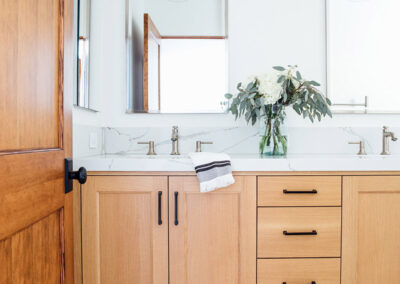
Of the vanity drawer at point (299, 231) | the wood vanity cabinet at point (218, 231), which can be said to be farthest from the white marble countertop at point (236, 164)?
the vanity drawer at point (299, 231)

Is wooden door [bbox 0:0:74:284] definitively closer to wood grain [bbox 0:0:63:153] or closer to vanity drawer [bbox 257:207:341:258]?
wood grain [bbox 0:0:63:153]

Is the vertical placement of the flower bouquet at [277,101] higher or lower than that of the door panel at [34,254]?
higher

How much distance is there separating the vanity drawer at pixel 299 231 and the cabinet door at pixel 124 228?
47 centimetres

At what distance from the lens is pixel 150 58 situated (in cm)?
179

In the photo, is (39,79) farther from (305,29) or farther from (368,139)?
(368,139)

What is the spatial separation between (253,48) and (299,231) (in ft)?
3.80

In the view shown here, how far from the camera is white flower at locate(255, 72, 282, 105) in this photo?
1466 millimetres

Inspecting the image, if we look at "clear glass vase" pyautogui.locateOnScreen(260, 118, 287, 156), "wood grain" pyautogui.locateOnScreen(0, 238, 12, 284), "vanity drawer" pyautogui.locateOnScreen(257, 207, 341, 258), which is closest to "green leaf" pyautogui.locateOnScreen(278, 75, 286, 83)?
"clear glass vase" pyautogui.locateOnScreen(260, 118, 287, 156)

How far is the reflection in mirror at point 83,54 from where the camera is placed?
1.51m

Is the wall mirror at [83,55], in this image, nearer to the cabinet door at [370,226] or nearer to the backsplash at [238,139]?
the backsplash at [238,139]

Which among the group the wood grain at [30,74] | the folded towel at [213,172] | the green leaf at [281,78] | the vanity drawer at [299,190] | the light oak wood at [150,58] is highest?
the light oak wood at [150,58]

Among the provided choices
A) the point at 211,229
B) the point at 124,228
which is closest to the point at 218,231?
the point at 211,229

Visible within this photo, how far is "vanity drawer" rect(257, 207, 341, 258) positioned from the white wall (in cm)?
69

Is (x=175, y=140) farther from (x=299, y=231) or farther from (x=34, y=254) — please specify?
(x=34, y=254)
